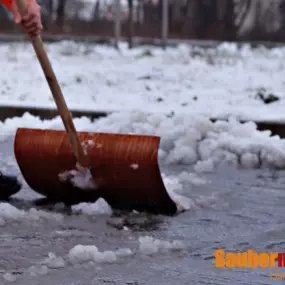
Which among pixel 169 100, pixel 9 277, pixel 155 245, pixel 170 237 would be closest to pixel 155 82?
pixel 169 100

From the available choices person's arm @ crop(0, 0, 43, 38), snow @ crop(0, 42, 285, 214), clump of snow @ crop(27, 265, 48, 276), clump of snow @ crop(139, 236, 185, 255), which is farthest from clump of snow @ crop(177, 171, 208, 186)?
clump of snow @ crop(27, 265, 48, 276)

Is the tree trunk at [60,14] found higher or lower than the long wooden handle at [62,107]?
lower

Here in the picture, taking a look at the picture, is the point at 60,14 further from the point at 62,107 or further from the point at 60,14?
the point at 62,107

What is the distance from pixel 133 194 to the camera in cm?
403

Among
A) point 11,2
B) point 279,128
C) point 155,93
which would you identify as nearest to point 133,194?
point 11,2

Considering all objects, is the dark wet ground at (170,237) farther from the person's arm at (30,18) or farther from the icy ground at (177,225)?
the person's arm at (30,18)

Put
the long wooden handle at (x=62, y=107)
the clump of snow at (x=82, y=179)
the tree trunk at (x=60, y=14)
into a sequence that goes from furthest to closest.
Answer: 1. the tree trunk at (x=60, y=14)
2. the clump of snow at (x=82, y=179)
3. the long wooden handle at (x=62, y=107)

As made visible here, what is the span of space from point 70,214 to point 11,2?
1.04 meters

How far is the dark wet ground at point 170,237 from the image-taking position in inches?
120

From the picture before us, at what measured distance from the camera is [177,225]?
12.5 ft

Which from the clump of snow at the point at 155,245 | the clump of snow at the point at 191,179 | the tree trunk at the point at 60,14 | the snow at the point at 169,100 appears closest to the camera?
the clump of snow at the point at 155,245

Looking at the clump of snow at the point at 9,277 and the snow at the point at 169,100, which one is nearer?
the clump of snow at the point at 9,277

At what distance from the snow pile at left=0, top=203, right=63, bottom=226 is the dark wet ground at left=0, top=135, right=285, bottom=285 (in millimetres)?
52

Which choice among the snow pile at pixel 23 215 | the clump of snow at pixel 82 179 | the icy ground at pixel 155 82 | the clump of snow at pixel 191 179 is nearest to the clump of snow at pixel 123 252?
the snow pile at pixel 23 215
